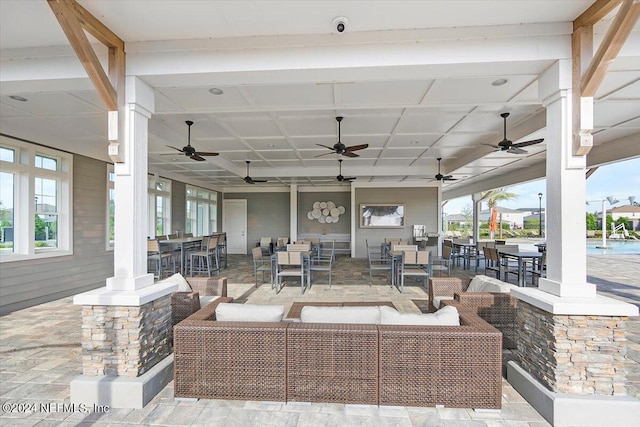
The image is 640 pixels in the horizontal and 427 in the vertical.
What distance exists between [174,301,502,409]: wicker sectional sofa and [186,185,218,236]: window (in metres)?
9.01

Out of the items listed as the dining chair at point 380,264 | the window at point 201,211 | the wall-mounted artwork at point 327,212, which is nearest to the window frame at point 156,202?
the window at point 201,211

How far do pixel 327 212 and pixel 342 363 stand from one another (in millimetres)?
9893

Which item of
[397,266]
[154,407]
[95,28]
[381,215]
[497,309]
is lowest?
[154,407]

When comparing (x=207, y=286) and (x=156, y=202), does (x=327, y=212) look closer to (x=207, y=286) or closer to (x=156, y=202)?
(x=156, y=202)

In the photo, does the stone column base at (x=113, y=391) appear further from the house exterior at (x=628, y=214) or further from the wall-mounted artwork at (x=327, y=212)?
the house exterior at (x=628, y=214)

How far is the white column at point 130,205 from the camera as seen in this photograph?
258 centimetres

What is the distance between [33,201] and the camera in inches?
206

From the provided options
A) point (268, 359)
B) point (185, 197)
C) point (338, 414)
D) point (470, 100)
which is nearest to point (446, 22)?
point (470, 100)

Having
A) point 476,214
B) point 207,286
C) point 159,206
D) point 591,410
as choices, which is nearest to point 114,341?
point 207,286

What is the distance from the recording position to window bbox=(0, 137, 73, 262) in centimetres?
497

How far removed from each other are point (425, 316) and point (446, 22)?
7.31ft

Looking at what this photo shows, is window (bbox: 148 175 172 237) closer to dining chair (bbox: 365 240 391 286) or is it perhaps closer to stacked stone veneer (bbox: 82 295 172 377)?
dining chair (bbox: 365 240 391 286)

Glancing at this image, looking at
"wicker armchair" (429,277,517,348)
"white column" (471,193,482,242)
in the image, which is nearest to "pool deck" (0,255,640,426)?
"wicker armchair" (429,277,517,348)

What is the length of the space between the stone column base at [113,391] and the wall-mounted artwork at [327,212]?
9845mm
